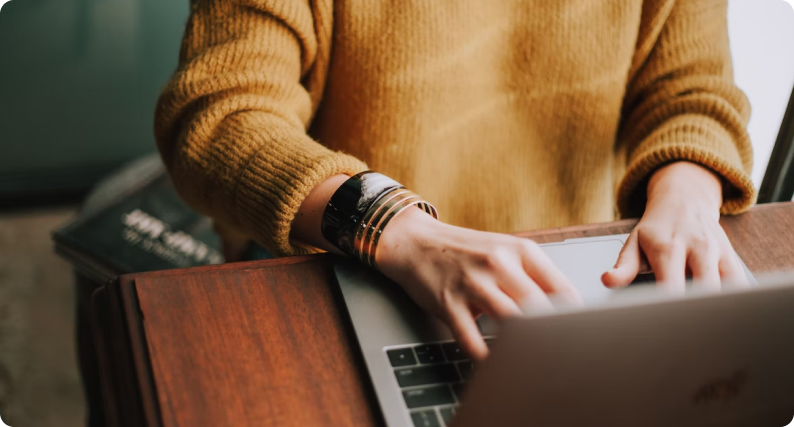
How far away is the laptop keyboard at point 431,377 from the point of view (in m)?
0.40

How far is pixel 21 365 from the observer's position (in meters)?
→ 1.46

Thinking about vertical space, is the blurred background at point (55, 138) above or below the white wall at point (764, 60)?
below

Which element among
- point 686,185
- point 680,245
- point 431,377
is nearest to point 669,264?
point 680,245

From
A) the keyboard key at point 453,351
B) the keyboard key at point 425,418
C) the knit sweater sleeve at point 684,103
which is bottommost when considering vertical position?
the keyboard key at point 425,418

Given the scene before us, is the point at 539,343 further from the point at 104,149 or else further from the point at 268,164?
the point at 104,149

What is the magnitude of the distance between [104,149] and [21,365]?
0.69 meters

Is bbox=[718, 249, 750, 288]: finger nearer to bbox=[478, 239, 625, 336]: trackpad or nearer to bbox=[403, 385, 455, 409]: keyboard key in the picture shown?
bbox=[478, 239, 625, 336]: trackpad

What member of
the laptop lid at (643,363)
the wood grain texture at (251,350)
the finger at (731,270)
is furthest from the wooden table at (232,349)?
the finger at (731,270)

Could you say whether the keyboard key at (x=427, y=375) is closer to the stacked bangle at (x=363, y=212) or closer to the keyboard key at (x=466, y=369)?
the keyboard key at (x=466, y=369)

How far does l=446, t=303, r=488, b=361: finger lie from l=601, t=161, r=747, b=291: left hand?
13 centimetres

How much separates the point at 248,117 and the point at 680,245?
16.2 inches

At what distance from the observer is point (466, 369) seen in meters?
0.44

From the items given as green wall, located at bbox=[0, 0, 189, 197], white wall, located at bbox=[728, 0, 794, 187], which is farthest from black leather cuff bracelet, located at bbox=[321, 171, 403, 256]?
green wall, located at bbox=[0, 0, 189, 197]

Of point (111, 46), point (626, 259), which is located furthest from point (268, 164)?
point (111, 46)
